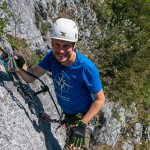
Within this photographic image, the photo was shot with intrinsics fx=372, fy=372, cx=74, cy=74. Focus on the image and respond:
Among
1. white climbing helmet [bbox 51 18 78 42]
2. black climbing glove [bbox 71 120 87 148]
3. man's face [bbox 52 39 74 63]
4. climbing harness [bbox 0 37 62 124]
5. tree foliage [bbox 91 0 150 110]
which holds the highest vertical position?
white climbing helmet [bbox 51 18 78 42]

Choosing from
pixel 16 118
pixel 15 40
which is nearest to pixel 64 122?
pixel 16 118

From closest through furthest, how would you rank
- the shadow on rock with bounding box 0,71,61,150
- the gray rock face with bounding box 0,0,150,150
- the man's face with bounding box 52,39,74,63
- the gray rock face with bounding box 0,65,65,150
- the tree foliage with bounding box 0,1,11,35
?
the gray rock face with bounding box 0,65,65,150, the gray rock face with bounding box 0,0,150,150, the man's face with bounding box 52,39,74,63, the shadow on rock with bounding box 0,71,61,150, the tree foliage with bounding box 0,1,11,35

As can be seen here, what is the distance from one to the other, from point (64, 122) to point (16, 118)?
1327 millimetres

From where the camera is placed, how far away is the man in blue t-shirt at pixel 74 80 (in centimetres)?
613

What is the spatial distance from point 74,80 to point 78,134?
0.92 meters

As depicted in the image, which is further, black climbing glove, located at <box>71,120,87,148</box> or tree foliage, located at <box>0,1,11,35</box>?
tree foliage, located at <box>0,1,11,35</box>

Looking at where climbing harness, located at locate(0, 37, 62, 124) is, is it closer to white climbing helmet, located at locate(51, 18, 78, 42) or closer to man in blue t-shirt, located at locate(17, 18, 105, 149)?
man in blue t-shirt, located at locate(17, 18, 105, 149)

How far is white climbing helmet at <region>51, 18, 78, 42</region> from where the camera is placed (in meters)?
6.05

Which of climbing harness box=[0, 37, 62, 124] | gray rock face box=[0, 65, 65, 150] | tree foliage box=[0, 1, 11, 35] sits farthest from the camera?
tree foliage box=[0, 1, 11, 35]

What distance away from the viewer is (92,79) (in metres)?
6.20

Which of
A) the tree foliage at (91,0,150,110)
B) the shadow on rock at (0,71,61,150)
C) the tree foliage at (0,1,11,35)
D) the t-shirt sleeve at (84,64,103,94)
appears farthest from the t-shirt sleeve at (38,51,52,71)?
the tree foliage at (91,0,150,110)

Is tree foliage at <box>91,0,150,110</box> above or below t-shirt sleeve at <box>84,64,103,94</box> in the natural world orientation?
below

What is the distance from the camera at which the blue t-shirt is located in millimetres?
6203

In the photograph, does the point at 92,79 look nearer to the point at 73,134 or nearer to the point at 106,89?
the point at 73,134
